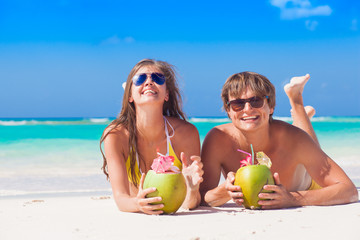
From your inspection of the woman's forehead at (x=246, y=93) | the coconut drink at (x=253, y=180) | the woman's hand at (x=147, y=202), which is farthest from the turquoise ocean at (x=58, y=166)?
the coconut drink at (x=253, y=180)

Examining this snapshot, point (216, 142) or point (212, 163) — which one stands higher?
point (216, 142)

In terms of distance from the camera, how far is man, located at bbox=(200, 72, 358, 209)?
13.6ft

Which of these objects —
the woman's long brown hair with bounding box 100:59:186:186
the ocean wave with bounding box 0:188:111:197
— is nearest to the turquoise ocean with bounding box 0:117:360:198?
the ocean wave with bounding box 0:188:111:197

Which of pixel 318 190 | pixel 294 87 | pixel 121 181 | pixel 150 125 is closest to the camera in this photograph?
pixel 121 181

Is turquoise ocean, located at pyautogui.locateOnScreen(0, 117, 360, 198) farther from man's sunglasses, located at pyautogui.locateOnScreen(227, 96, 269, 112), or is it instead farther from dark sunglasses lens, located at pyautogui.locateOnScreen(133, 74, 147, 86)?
man's sunglasses, located at pyautogui.locateOnScreen(227, 96, 269, 112)

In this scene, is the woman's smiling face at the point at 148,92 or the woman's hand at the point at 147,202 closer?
the woman's hand at the point at 147,202

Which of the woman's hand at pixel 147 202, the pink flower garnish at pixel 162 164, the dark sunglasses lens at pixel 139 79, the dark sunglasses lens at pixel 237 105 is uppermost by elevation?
A: the dark sunglasses lens at pixel 139 79

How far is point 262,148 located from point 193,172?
1.03 m

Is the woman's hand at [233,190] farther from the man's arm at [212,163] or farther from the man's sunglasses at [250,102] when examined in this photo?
the man's sunglasses at [250,102]

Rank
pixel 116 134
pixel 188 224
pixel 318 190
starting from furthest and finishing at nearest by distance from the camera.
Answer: pixel 116 134, pixel 318 190, pixel 188 224

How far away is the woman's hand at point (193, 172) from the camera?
3.72 metres

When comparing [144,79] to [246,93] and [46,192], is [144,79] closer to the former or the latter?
[246,93]

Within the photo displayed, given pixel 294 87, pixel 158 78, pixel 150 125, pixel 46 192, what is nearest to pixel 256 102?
pixel 158 78

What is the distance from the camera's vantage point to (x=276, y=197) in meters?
3.77
